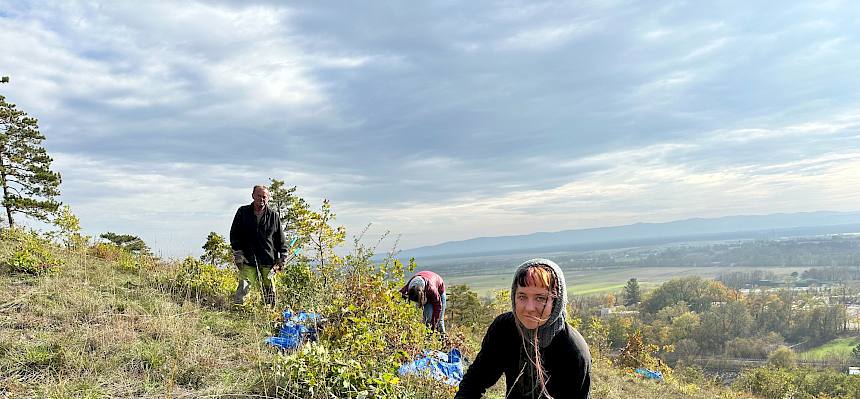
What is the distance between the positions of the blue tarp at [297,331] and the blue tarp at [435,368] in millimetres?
1022

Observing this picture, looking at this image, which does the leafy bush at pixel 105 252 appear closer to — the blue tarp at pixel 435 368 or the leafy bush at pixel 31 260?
the leafy bush at pixel 31 260

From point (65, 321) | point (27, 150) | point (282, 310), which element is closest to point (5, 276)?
point (65, 321)

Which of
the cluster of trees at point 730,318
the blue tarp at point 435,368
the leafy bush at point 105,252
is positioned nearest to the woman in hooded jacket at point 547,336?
the blue tarp at point 435,368

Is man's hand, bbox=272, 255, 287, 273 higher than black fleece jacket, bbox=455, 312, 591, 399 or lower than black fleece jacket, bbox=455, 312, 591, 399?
higher

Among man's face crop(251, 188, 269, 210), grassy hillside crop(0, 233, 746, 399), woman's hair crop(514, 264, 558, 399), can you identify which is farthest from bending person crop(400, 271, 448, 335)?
woman's hair crop(514, 264, 558, 399)

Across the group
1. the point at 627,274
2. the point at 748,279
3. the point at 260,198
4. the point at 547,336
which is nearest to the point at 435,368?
the point at 547,336

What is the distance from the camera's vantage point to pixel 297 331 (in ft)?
15.4

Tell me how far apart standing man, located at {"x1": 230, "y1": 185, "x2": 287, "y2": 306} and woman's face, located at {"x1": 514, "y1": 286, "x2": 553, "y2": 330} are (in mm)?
4917

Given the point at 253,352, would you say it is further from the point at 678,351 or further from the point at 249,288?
the point at 678,351

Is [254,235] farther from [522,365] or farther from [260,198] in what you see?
[522,365]

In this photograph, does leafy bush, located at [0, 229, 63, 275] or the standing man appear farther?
leafy bush, located at [0, 229, 63, 275]

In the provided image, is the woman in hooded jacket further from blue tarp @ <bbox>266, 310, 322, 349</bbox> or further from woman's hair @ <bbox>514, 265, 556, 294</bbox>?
blue tarp @ <bbox>266, 310, 322, 349</bbox>

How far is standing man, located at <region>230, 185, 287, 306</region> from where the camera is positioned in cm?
626

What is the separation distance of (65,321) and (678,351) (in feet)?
200
